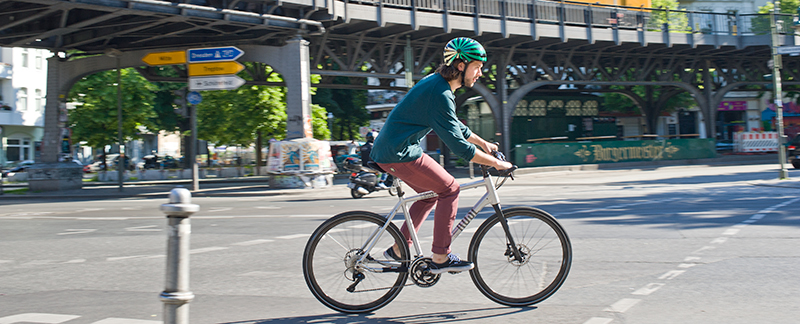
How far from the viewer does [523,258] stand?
4.02 meters

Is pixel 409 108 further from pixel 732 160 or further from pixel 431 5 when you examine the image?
pixel 732 160

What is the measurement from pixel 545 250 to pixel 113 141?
33959 mm

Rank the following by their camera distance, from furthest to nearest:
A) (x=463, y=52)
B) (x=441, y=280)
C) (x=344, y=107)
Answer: (x=344, y=107) < (x=441, y=280) < (x=463, y=52)

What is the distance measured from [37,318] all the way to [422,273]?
241 centimetres

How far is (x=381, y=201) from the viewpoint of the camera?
43.5ft

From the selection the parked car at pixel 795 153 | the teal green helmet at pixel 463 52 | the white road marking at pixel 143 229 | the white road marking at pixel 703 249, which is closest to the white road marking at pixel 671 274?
the white road marking at pixel 703 249

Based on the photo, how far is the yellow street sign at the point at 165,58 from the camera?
787 inches

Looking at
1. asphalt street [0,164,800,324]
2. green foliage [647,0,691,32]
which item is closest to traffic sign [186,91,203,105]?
asphalt street [0,164,800,324]

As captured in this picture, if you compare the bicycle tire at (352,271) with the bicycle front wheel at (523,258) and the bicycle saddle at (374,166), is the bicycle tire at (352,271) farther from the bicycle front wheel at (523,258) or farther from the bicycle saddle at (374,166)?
the bicycle front wheel at (523,258)

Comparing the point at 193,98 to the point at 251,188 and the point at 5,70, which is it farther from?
the point at 5,70

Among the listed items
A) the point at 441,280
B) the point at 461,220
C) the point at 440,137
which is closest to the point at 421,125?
the point at 440,137

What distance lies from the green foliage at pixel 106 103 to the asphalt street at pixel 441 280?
77.2 feet

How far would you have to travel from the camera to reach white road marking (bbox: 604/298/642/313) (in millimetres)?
3912

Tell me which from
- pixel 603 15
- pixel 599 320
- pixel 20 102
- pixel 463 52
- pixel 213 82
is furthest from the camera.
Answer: pixel 20 102
